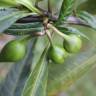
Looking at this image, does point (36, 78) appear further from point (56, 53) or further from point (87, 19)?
point (87, 19)

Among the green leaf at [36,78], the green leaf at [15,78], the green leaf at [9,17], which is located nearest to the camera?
the green leaf at [9,17]

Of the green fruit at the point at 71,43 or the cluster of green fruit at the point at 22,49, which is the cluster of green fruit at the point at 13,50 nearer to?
the cluster of green fruit at the point at 22,49

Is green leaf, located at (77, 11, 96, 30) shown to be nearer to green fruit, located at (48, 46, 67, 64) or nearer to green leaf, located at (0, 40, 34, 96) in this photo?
green fruit, located at (48, 46, 67, 64)

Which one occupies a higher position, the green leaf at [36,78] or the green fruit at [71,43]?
the green fruit at [71,43]

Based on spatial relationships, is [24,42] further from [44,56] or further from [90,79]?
[90,79]

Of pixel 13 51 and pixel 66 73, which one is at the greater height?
pixel 13 51

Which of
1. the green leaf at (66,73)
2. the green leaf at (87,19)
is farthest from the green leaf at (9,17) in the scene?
the green leaf at (66,73)

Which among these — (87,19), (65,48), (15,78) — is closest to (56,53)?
(65,48)

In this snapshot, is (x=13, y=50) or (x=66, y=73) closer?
(x=13, y=50)
